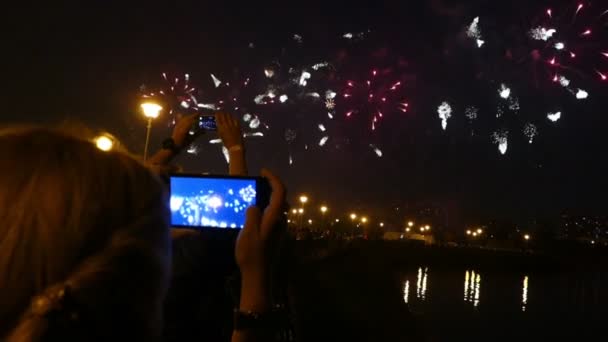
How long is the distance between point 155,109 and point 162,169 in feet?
30.8

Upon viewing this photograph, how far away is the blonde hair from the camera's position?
94 centimetres

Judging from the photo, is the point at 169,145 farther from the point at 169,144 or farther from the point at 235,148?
the point at 235,148

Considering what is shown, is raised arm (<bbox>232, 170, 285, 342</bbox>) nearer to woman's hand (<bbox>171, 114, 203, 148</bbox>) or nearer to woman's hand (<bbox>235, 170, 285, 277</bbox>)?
woman's hand (<bbox>235, 170, 285, 277</bbox>)

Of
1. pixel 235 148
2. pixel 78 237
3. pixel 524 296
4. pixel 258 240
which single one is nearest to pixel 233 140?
pixel 235 148

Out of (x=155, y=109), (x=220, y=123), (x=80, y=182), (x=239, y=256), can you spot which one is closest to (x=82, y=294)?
(x=80, y=182)

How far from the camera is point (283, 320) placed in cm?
196

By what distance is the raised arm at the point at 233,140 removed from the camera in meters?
3.41

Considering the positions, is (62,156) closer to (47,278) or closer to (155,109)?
(47,278)

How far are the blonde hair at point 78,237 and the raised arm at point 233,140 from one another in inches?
88.8

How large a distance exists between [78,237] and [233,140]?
2.60 metres

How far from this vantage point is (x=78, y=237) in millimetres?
1006

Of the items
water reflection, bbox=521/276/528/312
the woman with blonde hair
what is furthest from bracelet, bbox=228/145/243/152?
water reflection, bbox=521/276/528/312

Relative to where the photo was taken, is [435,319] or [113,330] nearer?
[113,330]

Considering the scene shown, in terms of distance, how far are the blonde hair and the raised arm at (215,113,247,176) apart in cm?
226
